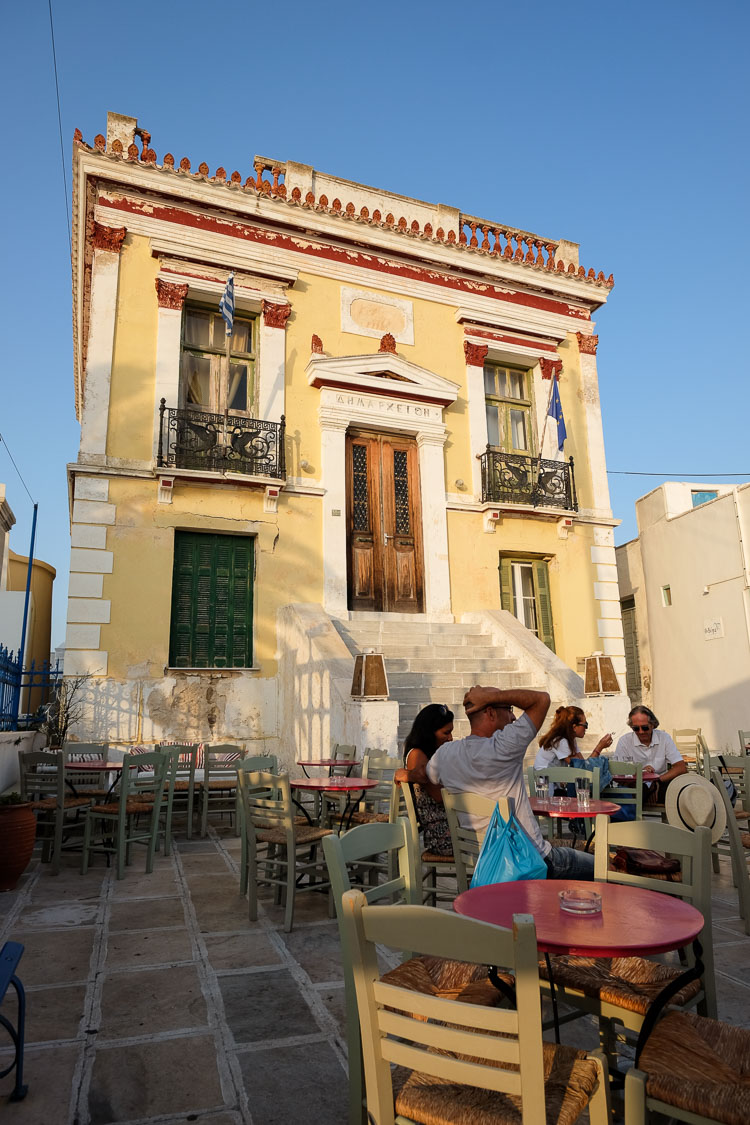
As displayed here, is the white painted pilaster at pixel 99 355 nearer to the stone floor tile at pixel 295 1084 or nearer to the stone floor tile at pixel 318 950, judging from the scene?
the stone floor tile at pixel 318 950

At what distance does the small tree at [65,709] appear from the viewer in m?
9.32

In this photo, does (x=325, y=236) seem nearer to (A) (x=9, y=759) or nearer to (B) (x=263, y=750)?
(B) (x=263, y=750)

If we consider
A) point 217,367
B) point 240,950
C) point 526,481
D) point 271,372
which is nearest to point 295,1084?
point 240,950

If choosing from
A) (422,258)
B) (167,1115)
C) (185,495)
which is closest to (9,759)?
(185,495)

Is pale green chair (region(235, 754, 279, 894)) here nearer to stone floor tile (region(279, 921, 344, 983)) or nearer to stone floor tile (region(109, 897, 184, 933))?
stone floor tile (region(109, 897, 184, 933))

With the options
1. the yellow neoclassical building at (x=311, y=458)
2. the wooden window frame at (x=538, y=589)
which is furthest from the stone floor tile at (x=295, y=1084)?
the wooden window frame at (x=538, y=589)

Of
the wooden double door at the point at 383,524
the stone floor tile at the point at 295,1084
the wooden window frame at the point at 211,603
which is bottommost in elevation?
the stone floor tile at the point at 295,1084

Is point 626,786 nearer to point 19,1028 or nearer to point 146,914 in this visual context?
point 146,914

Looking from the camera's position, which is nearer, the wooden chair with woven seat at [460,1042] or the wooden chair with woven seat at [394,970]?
the wooden chair with woven seat at [460,1042]

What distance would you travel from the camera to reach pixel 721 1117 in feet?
5.40

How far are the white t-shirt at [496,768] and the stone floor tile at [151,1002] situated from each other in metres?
1.58

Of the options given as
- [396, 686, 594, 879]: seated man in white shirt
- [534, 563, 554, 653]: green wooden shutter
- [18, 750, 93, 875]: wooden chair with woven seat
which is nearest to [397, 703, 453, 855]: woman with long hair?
[396, 686, 594, 879]: seated man in white shirt

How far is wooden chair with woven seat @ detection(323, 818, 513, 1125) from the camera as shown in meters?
2.12

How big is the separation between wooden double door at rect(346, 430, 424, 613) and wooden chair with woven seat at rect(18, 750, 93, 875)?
5.79 m
